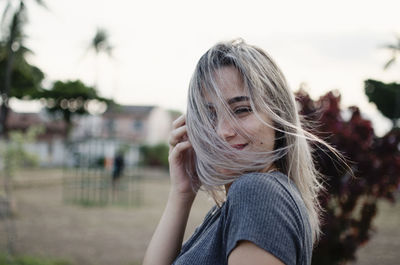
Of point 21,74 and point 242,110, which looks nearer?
point 242,110

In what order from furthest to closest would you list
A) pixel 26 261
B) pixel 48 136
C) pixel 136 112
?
pixel 136 112, pixel 48 136, pixel 26 261

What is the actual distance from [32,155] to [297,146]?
8662 millimetres

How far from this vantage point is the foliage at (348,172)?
3168 millimetres

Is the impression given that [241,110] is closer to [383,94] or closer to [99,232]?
[383,94]

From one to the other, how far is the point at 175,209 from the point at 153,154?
107ft

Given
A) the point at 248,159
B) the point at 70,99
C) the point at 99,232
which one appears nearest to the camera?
the point at 248,159

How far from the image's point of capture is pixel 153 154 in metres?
34.0

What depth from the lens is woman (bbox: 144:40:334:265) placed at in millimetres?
917

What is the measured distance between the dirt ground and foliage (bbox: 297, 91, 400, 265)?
9.55ft

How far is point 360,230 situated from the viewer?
145 inches

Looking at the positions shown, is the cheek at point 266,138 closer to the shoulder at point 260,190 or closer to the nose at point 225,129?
the nose at point 225,129

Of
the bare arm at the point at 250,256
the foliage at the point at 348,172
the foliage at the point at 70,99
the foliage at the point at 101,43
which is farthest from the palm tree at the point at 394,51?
the foliage at the point at 101,43

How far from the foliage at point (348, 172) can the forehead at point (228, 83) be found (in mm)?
2000

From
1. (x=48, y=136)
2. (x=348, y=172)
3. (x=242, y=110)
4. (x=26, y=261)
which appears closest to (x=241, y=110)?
(x=242, y=110)
